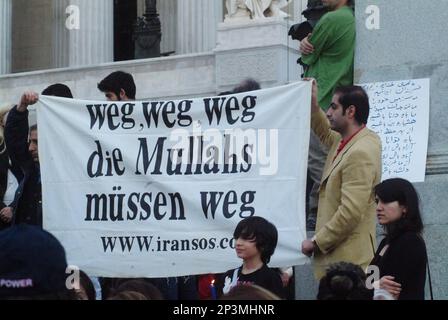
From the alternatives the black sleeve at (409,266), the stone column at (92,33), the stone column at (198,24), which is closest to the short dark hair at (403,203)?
the black sleeve at (409,266)

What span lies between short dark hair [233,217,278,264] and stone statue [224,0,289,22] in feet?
43.2

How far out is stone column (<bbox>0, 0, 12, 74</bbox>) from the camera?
32.2 metres

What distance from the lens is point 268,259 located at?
8344 mm

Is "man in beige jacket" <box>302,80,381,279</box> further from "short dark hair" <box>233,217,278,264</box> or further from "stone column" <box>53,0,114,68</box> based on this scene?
"stone column" <box>53,0,114,68</box>

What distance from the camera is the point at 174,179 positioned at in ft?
29.4

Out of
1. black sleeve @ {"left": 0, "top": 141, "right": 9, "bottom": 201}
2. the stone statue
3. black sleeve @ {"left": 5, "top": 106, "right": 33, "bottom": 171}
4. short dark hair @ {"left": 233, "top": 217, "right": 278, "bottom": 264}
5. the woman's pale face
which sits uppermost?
the stone statue

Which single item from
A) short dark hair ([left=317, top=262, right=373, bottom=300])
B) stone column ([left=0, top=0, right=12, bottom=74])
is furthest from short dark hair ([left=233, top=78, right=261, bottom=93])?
stone column ([left=0, top=0, right=12, bottom=74])

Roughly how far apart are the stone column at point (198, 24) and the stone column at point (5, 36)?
4.37 metres

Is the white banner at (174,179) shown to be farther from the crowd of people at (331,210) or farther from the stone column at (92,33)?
the stone column at (92,33)

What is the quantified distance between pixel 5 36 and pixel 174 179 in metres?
24.5

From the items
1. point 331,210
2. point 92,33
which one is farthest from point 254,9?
point 331,210

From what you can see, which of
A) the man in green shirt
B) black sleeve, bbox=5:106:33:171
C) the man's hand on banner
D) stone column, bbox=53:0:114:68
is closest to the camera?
the man's hand on banner

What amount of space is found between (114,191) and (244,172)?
3.03 feet
